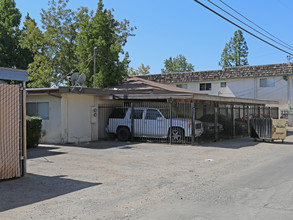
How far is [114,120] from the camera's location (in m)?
18.8

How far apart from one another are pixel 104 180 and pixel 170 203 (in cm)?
271

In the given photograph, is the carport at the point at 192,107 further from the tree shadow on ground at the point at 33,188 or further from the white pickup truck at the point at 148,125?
the tree shadow on ground at the point at 33,188

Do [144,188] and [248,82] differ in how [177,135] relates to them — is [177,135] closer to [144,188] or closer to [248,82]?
[144,188]

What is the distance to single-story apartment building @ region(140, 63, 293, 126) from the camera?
35.2 meters

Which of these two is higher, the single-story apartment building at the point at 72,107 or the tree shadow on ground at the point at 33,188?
the single-story apartment building at the point at 72,107

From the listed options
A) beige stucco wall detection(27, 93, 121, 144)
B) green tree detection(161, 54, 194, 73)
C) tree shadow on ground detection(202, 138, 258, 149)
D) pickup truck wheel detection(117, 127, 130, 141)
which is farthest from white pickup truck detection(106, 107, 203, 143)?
green tree detection(161, 54, 194, 73)

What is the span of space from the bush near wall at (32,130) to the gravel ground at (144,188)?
7.11 ft

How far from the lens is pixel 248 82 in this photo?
124ft

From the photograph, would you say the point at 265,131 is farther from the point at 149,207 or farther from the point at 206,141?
the point at 149,207

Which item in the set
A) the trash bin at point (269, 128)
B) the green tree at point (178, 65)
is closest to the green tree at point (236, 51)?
the green tree at point (178, 65)

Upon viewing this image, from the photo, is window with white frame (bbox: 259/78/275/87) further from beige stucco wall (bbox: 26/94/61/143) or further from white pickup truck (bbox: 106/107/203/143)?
beige stucco wall (bbox: 26/94/61/143)

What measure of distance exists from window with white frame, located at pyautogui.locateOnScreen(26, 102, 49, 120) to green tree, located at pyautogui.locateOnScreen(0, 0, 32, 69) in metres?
23.5

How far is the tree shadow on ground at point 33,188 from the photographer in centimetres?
653

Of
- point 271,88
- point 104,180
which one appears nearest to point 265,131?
point 104,180
